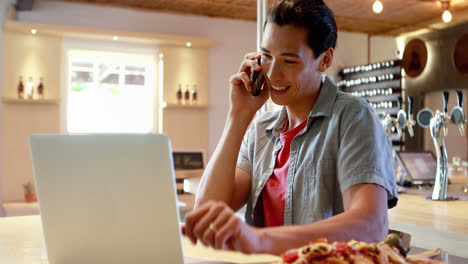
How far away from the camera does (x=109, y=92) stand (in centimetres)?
577

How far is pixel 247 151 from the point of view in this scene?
4.97 ft

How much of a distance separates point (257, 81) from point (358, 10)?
15.4ft

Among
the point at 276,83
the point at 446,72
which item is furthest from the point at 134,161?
the point at 446,72

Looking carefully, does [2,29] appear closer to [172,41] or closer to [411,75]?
[172,41]

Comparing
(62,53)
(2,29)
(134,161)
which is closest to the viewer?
(134,161)

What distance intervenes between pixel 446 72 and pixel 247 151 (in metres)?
5.00

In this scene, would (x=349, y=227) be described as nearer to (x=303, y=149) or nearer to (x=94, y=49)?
(x=303, y=149)

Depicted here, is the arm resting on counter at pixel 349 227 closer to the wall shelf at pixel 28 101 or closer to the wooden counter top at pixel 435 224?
the wooden counter top at pixel 435 224

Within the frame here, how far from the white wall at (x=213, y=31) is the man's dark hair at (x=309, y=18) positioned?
4.63m

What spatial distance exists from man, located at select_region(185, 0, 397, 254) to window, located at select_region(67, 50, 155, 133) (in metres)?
4.47

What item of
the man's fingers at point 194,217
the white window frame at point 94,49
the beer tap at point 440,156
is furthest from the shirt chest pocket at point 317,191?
the white window frame at point 94,49

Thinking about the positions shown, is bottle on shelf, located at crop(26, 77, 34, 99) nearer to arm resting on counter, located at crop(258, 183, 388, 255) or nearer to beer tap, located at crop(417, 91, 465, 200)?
beer tap, located at crop(417, 91, 465, 200)

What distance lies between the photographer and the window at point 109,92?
564 centimetres

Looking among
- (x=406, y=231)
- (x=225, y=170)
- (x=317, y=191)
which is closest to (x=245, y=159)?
(x=225, y=170)
